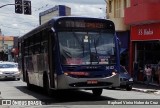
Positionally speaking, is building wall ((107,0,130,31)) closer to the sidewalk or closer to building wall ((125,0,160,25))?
building wall ((125,0,160,25))

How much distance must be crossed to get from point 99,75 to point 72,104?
67.0 inches

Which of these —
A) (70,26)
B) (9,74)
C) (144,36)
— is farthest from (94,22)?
(9,74)

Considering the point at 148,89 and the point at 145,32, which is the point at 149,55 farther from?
the point at 148,89

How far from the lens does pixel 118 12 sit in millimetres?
39938

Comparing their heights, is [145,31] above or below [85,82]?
above

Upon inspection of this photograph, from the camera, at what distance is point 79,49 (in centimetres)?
1627

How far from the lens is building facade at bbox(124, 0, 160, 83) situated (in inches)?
1171

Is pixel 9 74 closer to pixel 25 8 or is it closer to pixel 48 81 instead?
pixel 25 8

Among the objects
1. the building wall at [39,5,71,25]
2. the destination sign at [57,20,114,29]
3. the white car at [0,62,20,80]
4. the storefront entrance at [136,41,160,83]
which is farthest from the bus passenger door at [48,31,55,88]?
A: the building wall at [39,5,71,25]

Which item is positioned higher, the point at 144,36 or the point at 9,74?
the point at 144,36

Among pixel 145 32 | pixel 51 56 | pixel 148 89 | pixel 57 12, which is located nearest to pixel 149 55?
pixel 145 32

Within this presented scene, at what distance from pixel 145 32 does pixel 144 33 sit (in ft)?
0.62

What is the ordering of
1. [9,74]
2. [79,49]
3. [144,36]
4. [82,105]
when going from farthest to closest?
1. [9,74]
2. [144,36]
3. [79,49]
4. [82,105]

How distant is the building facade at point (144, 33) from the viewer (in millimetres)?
29750
